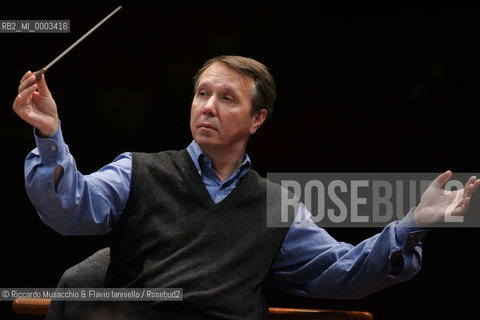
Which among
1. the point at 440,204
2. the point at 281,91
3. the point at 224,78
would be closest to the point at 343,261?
the point at 440,204

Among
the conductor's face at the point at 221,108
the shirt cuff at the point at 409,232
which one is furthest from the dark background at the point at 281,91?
the shirt cuff at the point at 409,232

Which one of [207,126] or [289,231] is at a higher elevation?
[207,126]

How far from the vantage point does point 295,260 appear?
1705mm

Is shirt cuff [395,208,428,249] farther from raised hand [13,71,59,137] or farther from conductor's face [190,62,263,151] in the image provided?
raised hand [13,71,59,137]

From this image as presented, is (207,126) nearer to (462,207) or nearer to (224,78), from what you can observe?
(224,78)

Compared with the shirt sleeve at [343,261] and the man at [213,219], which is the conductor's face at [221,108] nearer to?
the man at [213,219]

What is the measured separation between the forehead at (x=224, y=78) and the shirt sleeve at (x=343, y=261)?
1.22 ft


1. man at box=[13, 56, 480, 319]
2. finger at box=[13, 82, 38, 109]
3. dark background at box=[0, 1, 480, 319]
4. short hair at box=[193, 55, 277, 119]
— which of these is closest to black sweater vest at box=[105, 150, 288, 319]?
man at box=[13, 56, 480, 319]

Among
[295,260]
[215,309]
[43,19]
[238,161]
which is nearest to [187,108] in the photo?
[43,19]

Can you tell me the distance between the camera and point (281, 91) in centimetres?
257

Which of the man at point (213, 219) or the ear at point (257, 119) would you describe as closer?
the man at point (213, 219)

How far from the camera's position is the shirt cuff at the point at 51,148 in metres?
1.30

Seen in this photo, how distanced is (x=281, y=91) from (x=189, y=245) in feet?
3.82

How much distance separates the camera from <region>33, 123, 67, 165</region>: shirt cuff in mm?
1304
